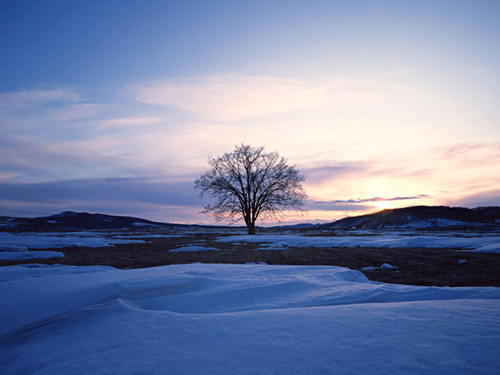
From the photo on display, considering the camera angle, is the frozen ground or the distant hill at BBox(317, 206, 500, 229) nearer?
the frozen ground

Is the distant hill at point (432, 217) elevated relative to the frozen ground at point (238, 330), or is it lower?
lower

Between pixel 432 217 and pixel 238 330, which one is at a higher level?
pixel 238 330

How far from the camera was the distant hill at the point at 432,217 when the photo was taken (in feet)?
176

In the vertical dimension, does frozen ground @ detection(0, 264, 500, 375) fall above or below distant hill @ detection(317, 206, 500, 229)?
above

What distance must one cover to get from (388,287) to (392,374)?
174 cm

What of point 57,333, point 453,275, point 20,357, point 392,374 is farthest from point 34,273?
point 453,275

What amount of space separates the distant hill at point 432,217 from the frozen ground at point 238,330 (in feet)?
196

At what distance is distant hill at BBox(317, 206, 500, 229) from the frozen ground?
59.7 metres

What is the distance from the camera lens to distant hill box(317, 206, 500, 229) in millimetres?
53719

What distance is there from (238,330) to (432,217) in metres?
69.5

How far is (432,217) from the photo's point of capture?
57.5 metres

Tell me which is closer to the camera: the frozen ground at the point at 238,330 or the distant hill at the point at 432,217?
the frozen ground at the point at 238,330

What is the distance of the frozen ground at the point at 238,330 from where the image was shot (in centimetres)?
112

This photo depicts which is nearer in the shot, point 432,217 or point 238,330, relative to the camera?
point 238,330
